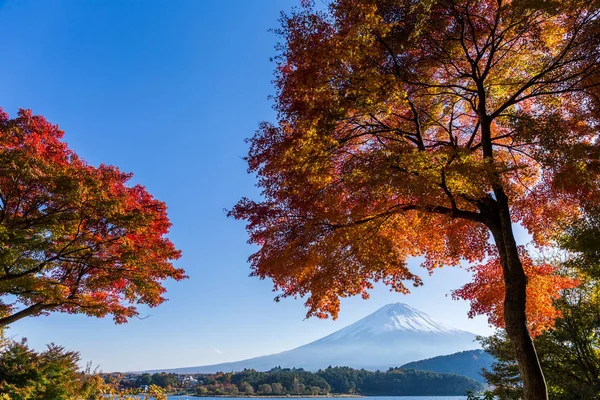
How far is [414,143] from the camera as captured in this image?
7.14 m

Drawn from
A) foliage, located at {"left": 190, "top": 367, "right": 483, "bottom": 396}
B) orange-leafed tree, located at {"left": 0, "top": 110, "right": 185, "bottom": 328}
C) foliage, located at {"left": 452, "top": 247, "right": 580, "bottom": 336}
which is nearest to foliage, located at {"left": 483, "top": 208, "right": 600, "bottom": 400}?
foliage, located at {"left": 452, "top": 247, "right": 580, "bottom": 336}

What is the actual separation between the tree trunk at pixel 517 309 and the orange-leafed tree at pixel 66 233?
7.01 meters

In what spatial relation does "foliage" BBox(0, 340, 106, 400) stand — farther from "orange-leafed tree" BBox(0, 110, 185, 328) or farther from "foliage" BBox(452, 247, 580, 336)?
"foliage" BBox(452, 247, 580, 336)

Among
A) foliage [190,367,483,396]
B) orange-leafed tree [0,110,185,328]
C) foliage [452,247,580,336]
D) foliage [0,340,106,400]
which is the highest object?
orange-leafed tree [0,110,185,328]

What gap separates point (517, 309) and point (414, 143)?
3317mm

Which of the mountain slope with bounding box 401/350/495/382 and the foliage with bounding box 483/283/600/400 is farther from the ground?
the foliage with bounding box 483/283/600/400

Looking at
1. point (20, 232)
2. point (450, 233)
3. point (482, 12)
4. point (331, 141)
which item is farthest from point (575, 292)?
point (20, 232)

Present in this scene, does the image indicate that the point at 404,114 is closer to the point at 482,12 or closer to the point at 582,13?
the point at 482,12

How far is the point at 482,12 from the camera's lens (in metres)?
6.35

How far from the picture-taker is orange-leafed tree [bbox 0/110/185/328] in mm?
7504

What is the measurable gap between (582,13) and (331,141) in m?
4.34

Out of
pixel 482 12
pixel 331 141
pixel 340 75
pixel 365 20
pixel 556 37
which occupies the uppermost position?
pixel 482 12

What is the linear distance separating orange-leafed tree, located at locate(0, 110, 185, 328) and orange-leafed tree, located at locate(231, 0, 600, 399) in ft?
10.6

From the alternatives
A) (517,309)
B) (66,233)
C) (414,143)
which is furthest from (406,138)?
(66,233)
